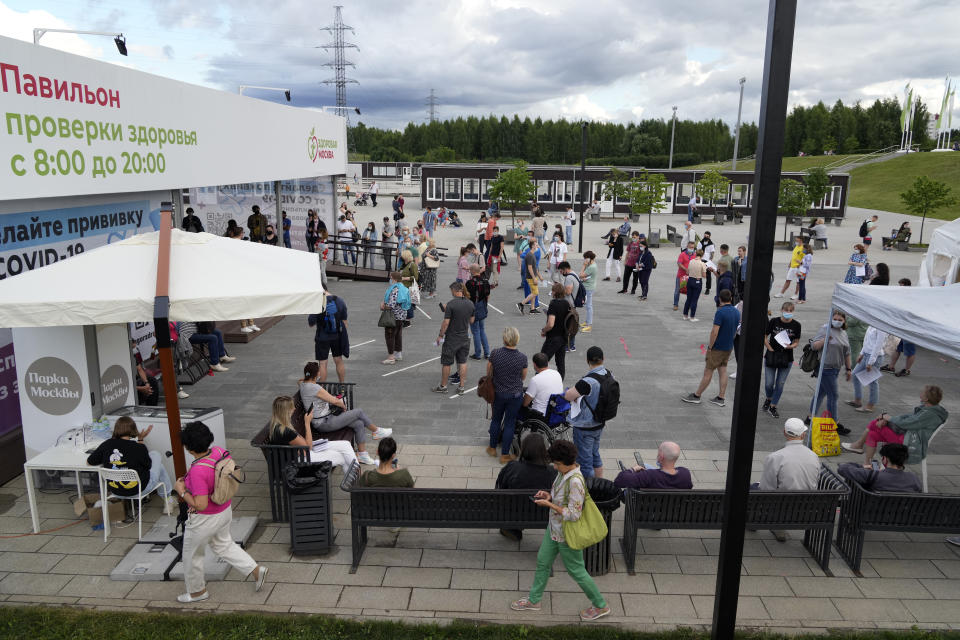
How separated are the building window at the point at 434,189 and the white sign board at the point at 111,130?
3065cm

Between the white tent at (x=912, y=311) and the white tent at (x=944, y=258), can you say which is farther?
the white tent at (x=944, y=258)

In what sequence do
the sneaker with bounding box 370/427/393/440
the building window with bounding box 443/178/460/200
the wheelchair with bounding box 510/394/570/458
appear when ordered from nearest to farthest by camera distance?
the wheelchair with bounding box 510/394/570/458
the sneaker with bounding box 370/427/393/440
the building window with bounding box 443/178/460/200

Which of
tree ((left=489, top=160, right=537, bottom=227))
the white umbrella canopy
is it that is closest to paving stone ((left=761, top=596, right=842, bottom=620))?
the white umbrella canopy

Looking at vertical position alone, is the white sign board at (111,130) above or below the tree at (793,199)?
Answer: above

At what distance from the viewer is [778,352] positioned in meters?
9.52

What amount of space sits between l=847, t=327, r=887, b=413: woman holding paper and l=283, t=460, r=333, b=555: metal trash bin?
25.1 feet

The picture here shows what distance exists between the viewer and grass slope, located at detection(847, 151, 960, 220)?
5529cm

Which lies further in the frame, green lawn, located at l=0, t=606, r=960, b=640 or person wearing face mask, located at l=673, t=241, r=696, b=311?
person wearing face mask, located at l=673, t=241, r=696, b=311

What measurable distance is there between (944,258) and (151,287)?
16136 millimetres

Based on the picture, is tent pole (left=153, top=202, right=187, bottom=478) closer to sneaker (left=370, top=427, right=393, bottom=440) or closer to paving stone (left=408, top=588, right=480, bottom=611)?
paving stone (left=408, top=588, right=480, bottom=611)

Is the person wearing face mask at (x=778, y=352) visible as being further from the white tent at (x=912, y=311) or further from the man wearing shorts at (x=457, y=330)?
the man wearing shorts at (x=457, y=330)

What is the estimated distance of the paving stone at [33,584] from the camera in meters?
5.56

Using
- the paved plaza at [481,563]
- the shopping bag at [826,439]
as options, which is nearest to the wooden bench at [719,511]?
the paved plaza at [481,563]

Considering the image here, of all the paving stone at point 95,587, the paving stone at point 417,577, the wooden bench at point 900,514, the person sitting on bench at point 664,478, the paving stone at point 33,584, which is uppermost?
the person sitting on bench at point 664,478
